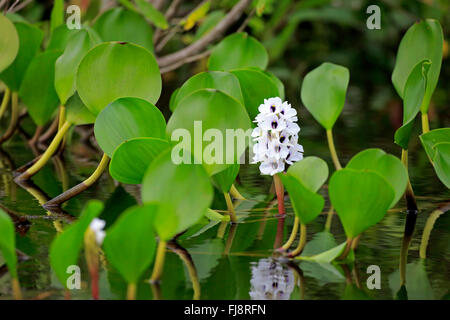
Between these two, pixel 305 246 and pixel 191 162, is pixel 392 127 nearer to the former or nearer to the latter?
pixel 305 246

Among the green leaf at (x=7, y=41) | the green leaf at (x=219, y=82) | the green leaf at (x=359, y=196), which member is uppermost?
the green leaf at (x=7, y=41)

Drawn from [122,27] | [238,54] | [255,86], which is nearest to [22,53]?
[122,27]

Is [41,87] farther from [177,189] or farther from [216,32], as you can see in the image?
[177,189]

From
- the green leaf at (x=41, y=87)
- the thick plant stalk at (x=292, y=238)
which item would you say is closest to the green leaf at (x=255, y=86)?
the thick plant stalk at (x=292, y=238)

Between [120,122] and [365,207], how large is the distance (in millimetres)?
279

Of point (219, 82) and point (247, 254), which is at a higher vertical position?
point (219, 82)

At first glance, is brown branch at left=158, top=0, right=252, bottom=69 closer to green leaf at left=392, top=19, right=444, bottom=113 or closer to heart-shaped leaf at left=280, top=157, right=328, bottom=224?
green leaf at left=392, top=19, right=444, bottom=113

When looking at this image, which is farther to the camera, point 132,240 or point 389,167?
point 389,167

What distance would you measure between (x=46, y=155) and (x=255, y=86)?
12.3 inches

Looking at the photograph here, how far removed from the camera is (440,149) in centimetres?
82

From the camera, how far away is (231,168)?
0.80 metres

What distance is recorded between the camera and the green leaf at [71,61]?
96cm

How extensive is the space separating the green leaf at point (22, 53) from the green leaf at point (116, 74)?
37 centimetres

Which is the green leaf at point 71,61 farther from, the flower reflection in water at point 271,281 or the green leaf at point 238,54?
the flower reflection in water at point 271,281
